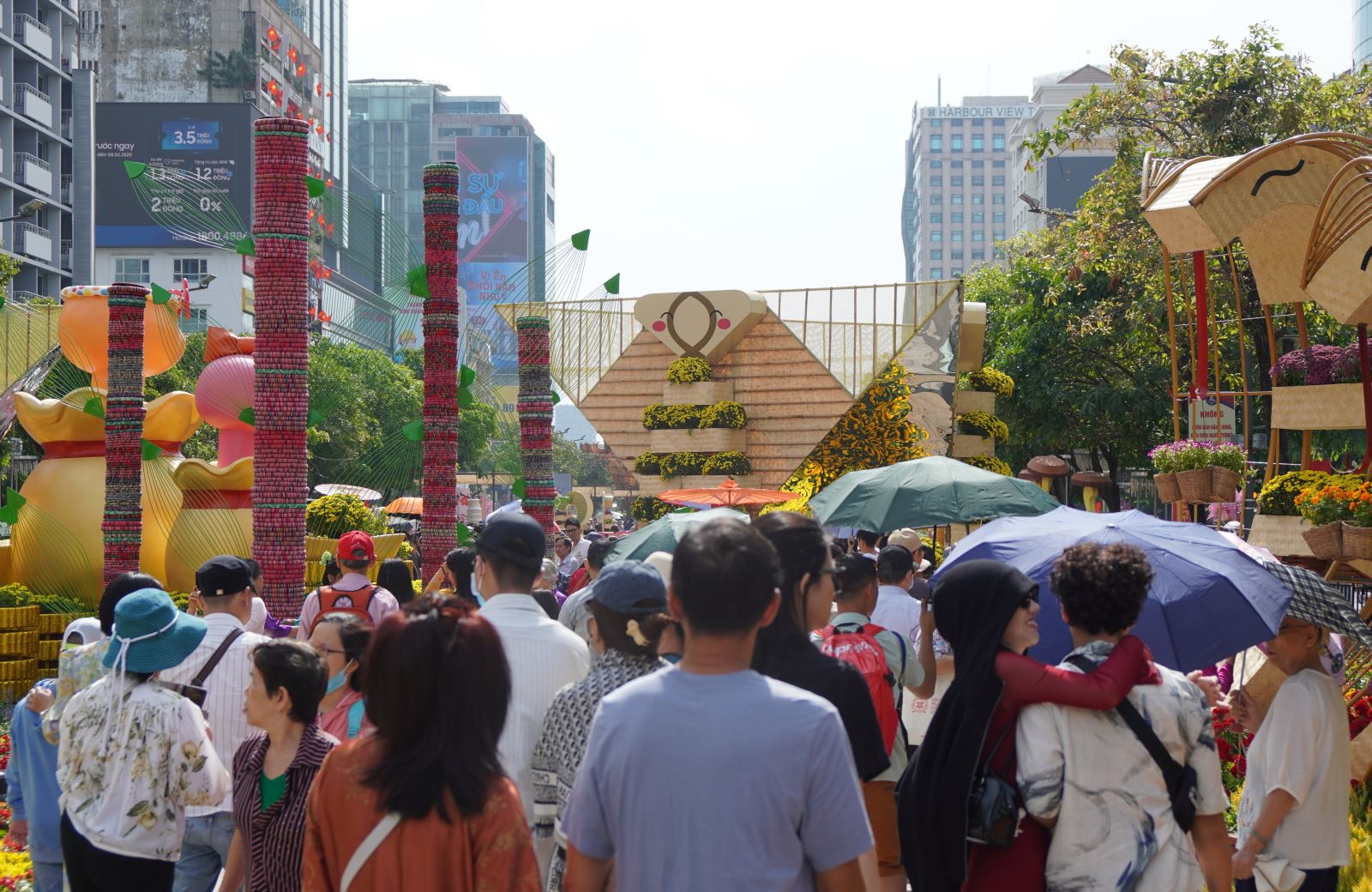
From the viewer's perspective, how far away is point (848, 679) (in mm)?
4199

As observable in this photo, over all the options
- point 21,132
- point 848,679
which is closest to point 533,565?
point 848,679

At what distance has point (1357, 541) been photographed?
8.57m


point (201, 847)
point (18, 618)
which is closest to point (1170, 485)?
point (201, 847)

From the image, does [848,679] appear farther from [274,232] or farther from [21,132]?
[21,132]

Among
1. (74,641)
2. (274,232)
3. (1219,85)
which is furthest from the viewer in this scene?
(1219,85)

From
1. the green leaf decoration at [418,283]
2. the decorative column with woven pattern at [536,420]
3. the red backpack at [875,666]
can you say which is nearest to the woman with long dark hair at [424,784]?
the red backpack at [875,666]

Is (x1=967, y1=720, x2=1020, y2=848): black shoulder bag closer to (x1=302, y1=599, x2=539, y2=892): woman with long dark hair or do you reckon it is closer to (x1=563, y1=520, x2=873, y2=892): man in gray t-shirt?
(x1=563, y1=520, x2=873, y2=892): man in gray t-shirt

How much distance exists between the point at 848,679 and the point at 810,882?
107 cm

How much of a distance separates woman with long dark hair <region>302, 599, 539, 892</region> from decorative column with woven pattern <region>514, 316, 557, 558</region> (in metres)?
13.0

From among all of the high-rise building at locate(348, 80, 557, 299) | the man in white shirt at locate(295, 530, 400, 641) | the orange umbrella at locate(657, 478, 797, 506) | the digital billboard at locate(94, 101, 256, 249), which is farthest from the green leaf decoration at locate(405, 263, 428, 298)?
the high-rise building at locate(348, 80, 557, 299)

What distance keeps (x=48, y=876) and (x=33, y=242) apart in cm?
5072

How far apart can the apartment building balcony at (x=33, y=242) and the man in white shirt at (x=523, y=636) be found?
2026 inches

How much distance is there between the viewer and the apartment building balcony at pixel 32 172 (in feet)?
165

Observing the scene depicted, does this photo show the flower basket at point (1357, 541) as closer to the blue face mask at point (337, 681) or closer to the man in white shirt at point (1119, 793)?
the man in white shirt at point (1119, 793)
